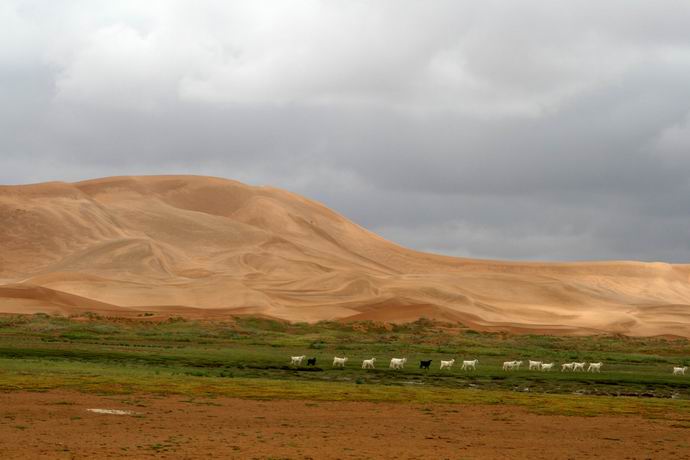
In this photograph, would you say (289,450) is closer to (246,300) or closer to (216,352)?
(216,352)

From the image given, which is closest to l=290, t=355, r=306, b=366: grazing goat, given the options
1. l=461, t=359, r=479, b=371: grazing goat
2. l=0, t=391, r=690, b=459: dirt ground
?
l=461, t=359, r=479, b=371: grazing goat

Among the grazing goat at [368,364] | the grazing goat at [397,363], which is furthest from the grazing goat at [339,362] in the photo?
the grazing goat at [397,363]

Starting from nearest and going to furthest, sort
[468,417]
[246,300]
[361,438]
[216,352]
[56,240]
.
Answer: [361,438], [468,417], [216,352], [246,300], [56,240]

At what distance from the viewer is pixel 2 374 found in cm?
4944

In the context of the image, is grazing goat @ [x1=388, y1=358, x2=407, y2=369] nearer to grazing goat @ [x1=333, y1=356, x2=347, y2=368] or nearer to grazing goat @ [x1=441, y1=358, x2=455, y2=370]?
grazing goat @ [x1=441, y1=358, x2=455, y2=370]

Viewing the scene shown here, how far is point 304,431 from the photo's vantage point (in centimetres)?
3403

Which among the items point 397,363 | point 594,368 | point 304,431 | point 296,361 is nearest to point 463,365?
point 397,363

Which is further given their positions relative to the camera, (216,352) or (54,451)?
(216,352)

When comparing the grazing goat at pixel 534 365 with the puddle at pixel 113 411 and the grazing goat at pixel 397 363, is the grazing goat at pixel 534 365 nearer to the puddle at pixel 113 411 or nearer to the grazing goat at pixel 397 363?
the grazing goat at pixel 397 363

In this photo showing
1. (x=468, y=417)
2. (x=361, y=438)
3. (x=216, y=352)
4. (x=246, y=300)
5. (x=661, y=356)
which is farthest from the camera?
(x=246, y=300)

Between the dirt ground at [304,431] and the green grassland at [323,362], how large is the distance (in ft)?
11.2

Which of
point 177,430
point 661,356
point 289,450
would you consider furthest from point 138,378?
point 661,356

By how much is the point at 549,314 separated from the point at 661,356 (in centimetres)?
7674

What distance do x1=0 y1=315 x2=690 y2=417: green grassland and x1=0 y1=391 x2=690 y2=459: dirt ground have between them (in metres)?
3.40
